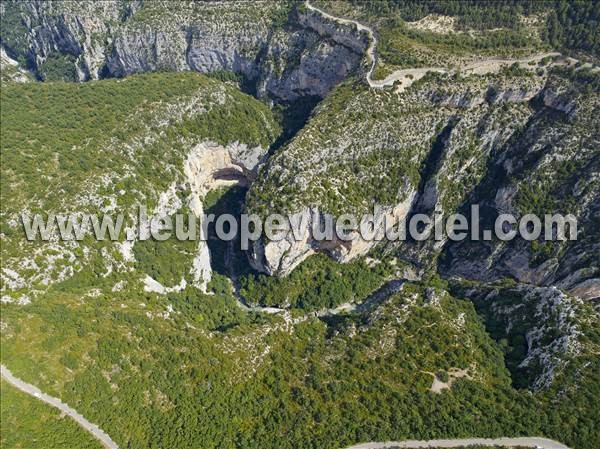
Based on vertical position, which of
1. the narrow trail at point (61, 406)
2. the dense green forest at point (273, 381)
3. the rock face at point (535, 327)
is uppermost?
the rock face at point (535, 327)

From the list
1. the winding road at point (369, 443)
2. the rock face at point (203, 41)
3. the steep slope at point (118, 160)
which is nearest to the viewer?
the winding road at point (369, 443)

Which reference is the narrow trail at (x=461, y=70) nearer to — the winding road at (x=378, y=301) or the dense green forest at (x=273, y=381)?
the winding road at (x=378, y=301)

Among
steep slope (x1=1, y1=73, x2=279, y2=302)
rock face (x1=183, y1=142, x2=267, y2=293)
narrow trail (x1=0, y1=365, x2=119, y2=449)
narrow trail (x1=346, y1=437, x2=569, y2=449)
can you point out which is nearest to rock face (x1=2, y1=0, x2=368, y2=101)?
steep slope (x1=1, y1=73, x2=279, y2=302)

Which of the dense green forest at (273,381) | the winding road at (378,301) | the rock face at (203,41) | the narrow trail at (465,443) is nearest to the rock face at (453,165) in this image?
the winding road at (378,301)

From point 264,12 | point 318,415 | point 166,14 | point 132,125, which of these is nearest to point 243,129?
point 132,125

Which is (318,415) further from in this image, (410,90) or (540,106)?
(540,106)

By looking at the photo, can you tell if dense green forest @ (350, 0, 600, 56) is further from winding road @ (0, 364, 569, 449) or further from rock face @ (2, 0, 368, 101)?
winding road @ (0, 364, 569, 449)

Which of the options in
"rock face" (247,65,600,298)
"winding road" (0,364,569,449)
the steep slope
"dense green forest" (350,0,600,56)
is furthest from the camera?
"dense green forest" (350,0,600,56)
